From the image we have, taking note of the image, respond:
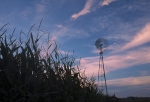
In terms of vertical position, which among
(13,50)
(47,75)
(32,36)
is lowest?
(47,75)

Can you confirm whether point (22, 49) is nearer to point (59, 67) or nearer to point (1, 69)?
point (1, 69)

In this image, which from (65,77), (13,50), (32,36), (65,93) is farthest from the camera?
(65,77)

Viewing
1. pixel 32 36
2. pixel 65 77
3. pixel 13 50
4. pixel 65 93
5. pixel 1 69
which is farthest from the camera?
pixel 65 77

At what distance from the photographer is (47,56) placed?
15.4 feet

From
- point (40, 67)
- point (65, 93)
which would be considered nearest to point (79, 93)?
point (65, 93)

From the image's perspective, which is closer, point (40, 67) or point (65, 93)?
point (40, 67)

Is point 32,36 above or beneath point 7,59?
above

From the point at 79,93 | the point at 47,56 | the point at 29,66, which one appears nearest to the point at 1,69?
the point at 29,66

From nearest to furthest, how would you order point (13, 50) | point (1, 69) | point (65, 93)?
1. point (1, 69)
2. point (13, 50)
3. point (65, 93)

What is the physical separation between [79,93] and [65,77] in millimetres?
497

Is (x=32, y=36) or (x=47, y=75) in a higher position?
(x=32, y=36)

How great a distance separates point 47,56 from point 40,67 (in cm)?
96

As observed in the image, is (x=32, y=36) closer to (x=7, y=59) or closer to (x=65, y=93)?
(x=7, y=59)

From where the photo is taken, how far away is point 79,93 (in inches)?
202
